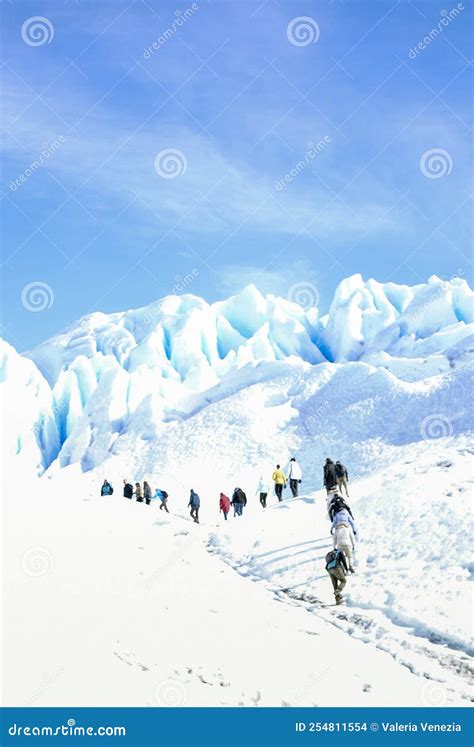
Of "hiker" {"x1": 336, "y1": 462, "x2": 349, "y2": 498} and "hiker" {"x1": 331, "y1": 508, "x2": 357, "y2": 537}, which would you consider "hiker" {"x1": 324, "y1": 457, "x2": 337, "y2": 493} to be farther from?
"hiker" {"x1": 331, "y1": 508, "x2": 357, "y2": 537}

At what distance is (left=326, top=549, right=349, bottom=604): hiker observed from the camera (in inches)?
450

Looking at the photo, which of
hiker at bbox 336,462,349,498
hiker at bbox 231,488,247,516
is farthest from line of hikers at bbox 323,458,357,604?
hiker at bbox 231,488,247,516

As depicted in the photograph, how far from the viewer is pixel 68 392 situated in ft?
212

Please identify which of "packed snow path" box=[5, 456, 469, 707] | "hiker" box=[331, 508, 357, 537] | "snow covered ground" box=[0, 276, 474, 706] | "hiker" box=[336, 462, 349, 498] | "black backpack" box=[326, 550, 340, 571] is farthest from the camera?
"hiker" box=[336, 462, 349, 498]

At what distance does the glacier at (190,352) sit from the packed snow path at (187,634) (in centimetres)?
3388

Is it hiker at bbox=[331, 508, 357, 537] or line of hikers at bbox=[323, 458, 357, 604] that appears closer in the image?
line of hikers at bbox=[323, 458, 357, 604]

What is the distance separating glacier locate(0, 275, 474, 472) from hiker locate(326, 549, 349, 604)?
118 feet

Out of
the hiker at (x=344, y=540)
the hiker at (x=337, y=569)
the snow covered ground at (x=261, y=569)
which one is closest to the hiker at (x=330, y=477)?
the snow covered ground at (x=261, y=569)

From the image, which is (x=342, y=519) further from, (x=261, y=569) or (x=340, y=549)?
(x=261, y=569)

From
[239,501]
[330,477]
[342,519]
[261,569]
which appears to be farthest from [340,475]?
[342,519]

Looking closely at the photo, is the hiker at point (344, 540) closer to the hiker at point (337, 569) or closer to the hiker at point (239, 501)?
the hiker at point (337, 569)

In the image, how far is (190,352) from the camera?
6669cm

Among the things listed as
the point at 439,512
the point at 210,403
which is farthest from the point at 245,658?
the point at 210,403
